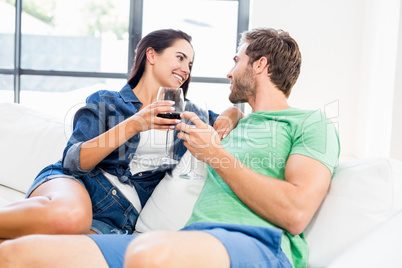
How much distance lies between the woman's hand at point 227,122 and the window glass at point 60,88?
2964 millimetres

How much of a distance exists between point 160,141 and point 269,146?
63cm

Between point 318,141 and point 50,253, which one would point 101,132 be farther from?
point 318,141

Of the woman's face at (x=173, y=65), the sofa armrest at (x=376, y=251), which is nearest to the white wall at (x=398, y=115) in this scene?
the woman's face at (x=173, y=65)

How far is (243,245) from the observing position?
3.94 feet

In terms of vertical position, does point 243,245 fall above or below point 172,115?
below

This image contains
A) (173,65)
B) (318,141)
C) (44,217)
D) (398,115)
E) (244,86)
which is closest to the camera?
(318,141)

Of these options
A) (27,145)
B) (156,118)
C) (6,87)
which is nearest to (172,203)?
(156,118)

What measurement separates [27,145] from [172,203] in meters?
0.93

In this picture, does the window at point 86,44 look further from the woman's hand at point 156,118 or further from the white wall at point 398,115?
the woman's hand at point 156,118

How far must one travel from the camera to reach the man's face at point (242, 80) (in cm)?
192

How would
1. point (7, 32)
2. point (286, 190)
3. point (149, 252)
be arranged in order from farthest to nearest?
point (7, 32), point (286, 190), point (149, 252)

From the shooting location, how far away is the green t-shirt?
142 cm

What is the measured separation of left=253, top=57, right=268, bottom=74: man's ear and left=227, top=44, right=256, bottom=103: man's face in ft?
0.08

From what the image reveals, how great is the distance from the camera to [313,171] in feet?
4.60
